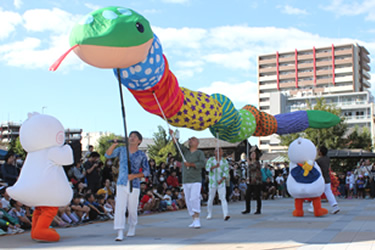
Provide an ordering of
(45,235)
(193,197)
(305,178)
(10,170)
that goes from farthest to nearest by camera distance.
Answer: (305,178), (10,170), (193,197), (45,235)

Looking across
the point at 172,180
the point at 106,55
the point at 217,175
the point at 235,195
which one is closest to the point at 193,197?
the point at 217,175

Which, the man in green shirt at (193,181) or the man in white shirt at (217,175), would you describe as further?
the man in white shirt at (217,175)

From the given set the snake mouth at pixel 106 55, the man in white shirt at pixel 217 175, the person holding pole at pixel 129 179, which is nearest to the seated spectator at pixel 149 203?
the man in white shirt at pixel 217 175

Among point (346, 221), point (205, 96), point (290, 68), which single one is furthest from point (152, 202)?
point (290, 68)

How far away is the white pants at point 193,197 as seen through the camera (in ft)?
28.0

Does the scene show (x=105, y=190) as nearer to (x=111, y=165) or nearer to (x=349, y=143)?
(x=111, y=165)

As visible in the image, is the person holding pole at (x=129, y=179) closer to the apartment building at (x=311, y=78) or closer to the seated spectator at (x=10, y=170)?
the seated spectator at (x=10, y=170)

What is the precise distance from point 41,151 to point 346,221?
652 cm


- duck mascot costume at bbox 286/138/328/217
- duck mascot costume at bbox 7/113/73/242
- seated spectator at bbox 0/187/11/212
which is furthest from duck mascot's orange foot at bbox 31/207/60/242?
duck mascot costume at bbox 286/138/328/217

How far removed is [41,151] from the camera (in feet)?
23.7

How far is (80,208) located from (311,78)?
106 meters

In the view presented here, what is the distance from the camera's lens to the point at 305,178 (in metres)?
10.3

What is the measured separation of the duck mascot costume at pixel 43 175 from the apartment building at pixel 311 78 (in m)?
88.5

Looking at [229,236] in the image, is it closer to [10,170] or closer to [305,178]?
[305,178]
